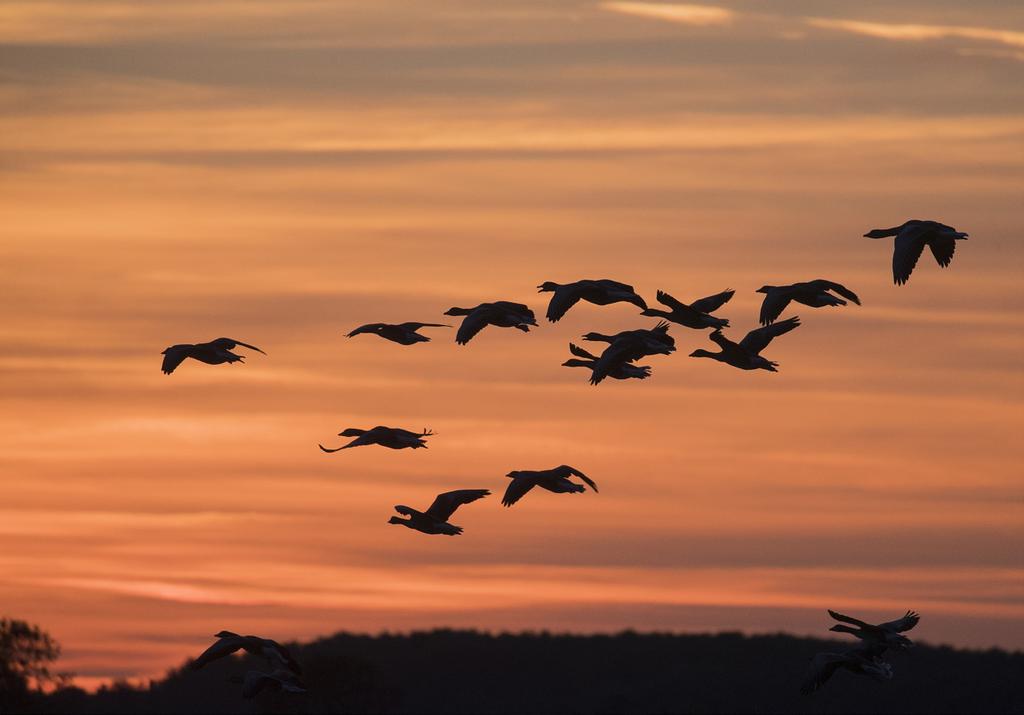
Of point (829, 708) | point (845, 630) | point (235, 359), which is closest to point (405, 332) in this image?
point (235, 359)

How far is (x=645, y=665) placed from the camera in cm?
17925

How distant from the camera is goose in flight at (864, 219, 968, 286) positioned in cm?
4628

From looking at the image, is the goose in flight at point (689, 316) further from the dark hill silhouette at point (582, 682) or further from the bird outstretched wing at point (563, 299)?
the dark hill silhouette at point (582, 682)

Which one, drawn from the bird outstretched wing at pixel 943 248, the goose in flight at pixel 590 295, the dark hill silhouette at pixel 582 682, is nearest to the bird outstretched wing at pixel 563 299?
the goose in flight at pixel 590 295

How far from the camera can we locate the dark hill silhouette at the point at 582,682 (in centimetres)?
14625

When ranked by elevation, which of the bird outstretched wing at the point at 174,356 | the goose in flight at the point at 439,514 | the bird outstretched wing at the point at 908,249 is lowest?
the goose in flight at the point at 439,514

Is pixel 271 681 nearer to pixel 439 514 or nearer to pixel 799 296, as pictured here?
pixel 439 514

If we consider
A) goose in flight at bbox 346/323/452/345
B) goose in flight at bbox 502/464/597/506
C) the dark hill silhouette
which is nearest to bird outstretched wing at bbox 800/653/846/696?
goose in flight at bbox 502/464/597/506

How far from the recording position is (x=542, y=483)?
5003 cm

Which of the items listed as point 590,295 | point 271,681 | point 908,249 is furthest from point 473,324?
point 908,249

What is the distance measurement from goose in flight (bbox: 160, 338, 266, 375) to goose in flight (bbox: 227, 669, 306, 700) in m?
8.41

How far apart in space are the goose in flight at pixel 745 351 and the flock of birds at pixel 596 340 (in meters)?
0.02

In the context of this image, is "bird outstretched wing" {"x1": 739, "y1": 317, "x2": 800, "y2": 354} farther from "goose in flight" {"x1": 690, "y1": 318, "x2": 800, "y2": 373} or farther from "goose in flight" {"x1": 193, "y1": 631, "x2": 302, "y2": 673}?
"goose in flight" {"x1": 193, "y1": 631, "x2": 302, "y2": 673}

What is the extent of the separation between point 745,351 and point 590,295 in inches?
170
